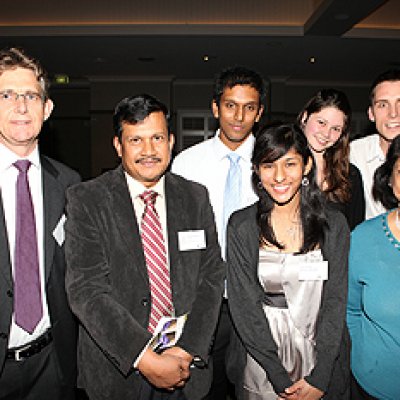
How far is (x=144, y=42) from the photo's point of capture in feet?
26.2

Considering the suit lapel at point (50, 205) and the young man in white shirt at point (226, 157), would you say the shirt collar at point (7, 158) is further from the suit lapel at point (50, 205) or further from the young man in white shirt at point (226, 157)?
the young man in white shirt at point (226, 157)

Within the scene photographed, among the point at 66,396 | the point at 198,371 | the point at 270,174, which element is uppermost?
the point at 270,174

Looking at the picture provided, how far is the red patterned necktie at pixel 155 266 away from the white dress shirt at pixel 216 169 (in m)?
0.64

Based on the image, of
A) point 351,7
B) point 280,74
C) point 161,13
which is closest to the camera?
point 351,7

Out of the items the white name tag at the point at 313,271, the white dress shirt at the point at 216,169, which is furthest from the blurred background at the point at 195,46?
the white name tag at the point at 313,271

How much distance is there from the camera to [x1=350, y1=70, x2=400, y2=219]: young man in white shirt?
231 cm

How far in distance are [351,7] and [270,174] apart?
4.99m

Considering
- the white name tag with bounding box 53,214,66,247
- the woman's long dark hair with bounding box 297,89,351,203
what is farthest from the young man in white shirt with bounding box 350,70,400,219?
the white name tag with bounding box 53,214,66,247

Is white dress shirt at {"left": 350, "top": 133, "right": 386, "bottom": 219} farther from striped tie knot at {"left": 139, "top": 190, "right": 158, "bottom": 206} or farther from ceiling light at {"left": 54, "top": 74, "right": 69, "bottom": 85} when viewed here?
ceiling light at {"left": 54, "top": 74, "right": 69, "bottom": 85}

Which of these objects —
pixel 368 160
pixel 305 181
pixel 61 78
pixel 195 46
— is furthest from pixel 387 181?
pixel 61 78

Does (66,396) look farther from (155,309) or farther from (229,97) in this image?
(229,97)

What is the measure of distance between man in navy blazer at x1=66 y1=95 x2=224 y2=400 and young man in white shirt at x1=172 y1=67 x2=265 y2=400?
0.49 m

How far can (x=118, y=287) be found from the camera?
1616 millimetres

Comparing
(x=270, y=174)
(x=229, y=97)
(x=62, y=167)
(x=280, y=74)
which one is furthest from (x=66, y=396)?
(x=280, y=74)
